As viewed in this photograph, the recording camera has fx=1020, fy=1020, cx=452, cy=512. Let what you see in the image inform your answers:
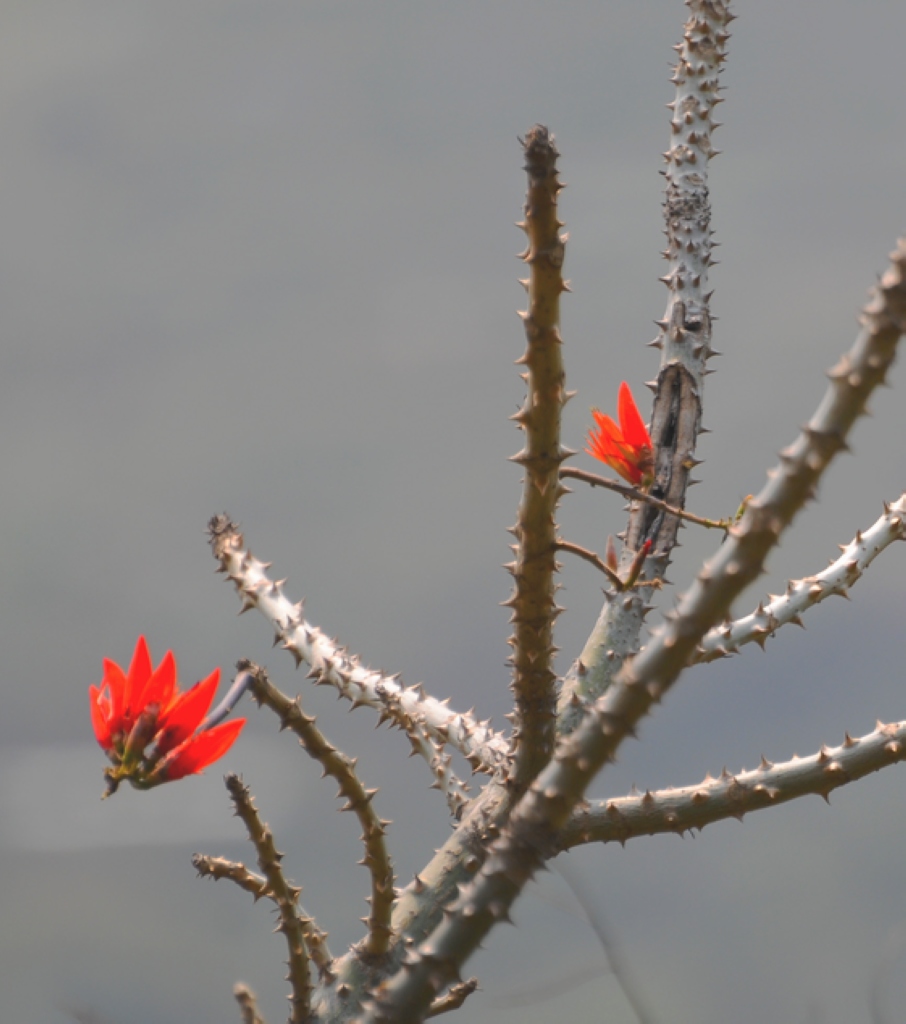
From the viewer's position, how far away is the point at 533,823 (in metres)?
0.72

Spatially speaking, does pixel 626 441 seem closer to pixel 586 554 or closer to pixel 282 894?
pixel 586 554

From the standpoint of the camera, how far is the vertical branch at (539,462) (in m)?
0.86

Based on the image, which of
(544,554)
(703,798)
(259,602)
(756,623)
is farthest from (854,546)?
(259,602)

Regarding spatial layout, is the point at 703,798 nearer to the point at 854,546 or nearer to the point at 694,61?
the point at 854,546

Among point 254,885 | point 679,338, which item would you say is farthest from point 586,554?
point 679,338

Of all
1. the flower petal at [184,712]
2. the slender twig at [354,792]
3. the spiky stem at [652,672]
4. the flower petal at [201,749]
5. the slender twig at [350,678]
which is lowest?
the spiky stem at [652,672]

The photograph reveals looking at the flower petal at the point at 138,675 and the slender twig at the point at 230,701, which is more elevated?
the flower petal at the point at 138,675

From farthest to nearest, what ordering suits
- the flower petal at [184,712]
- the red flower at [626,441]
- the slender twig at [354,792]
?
the red flower at [626,441] < the flower petal at [184,712] < the slender twig at [354,792]

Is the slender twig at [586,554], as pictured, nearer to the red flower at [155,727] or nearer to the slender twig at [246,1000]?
the red flower at [155,727]

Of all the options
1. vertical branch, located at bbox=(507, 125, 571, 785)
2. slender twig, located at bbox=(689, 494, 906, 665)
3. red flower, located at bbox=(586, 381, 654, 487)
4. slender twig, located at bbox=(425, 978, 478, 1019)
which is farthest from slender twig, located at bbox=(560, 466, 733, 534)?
slender twig, located at bbox=(425, 978, 478, 1019)

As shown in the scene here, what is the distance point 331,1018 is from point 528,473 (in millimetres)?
753

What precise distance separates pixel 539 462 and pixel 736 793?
617mm

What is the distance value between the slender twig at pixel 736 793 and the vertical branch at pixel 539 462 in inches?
8.7

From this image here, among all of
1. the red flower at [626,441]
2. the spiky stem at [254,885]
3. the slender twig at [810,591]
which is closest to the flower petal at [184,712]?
the spiky stem at [254,885]
